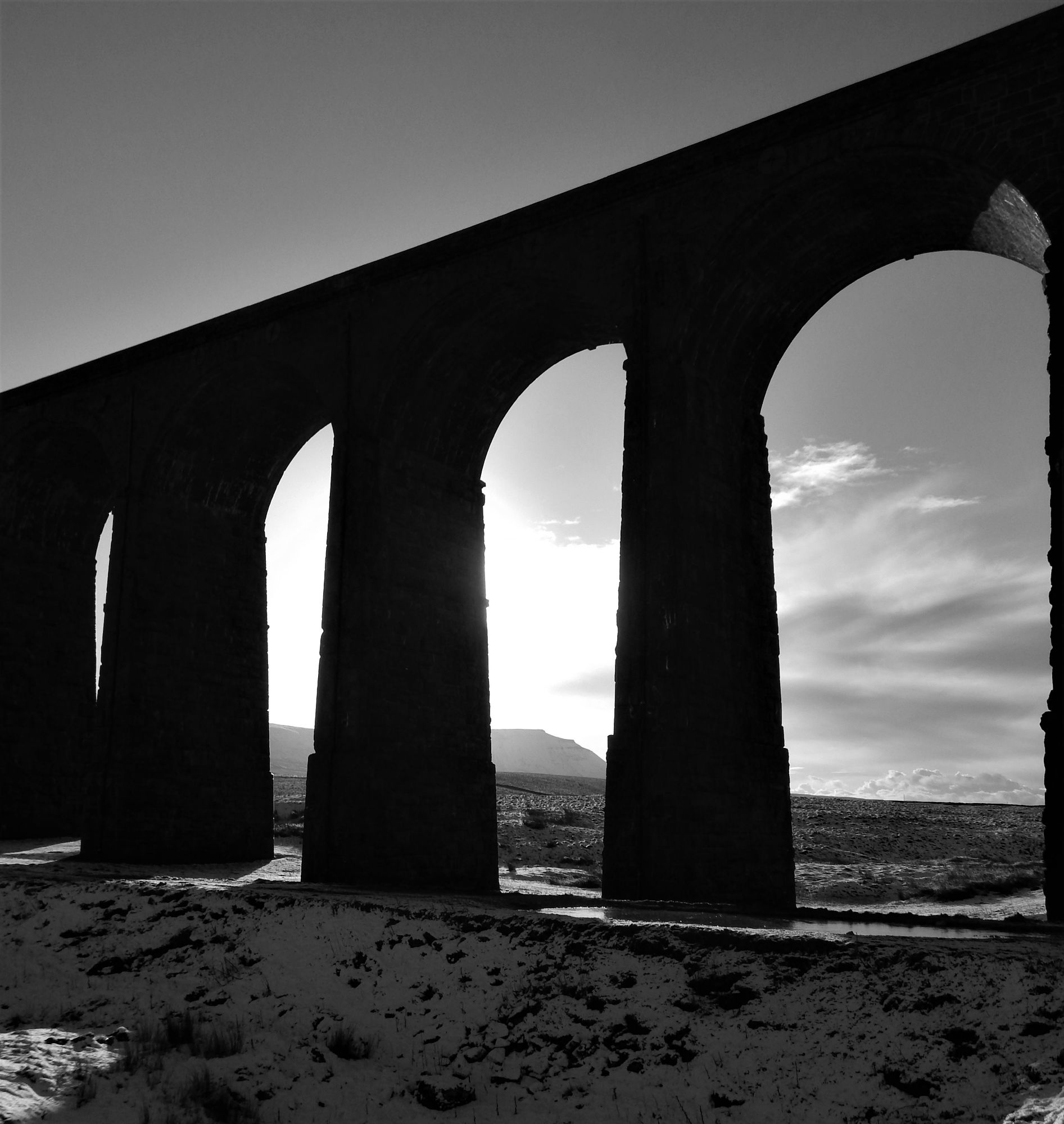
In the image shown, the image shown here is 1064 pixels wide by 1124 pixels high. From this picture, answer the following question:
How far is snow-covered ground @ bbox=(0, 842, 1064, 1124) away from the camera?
6031 millimetres

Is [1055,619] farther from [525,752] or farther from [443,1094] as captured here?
[525,752]

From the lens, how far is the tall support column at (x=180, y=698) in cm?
1811

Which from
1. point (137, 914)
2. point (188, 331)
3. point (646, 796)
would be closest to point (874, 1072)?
point (646, 796)

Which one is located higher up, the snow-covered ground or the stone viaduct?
the stone viaduct

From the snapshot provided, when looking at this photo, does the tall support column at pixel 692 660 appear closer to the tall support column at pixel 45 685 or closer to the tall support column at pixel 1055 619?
the tall support column at pixel 1055 619

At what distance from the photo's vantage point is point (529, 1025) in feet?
24.4

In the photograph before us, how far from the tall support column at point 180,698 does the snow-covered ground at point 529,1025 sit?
820cm

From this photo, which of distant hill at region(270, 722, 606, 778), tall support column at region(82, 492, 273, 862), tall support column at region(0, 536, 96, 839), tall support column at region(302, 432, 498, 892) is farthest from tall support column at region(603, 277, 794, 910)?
distant hill at region(270, 722, 606, 778)

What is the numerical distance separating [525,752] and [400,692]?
165 metres

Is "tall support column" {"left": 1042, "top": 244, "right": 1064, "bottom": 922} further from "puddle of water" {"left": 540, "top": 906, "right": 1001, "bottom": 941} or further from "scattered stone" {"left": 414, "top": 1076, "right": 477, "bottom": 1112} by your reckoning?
"scattered stone" {"left": 414, "top": 1076, "right": 477, "bottom": 1112}

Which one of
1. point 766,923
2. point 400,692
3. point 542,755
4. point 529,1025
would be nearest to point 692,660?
point 766,923

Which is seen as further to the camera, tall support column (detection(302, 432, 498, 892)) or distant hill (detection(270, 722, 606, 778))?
distant hill (detection(270, 722, 606, 778))

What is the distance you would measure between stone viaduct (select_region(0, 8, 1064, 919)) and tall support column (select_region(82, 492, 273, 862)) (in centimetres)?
5

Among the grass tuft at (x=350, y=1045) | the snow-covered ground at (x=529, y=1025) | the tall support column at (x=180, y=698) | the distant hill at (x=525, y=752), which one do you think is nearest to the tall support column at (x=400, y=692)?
the tall support column at (x=180, y=698)
